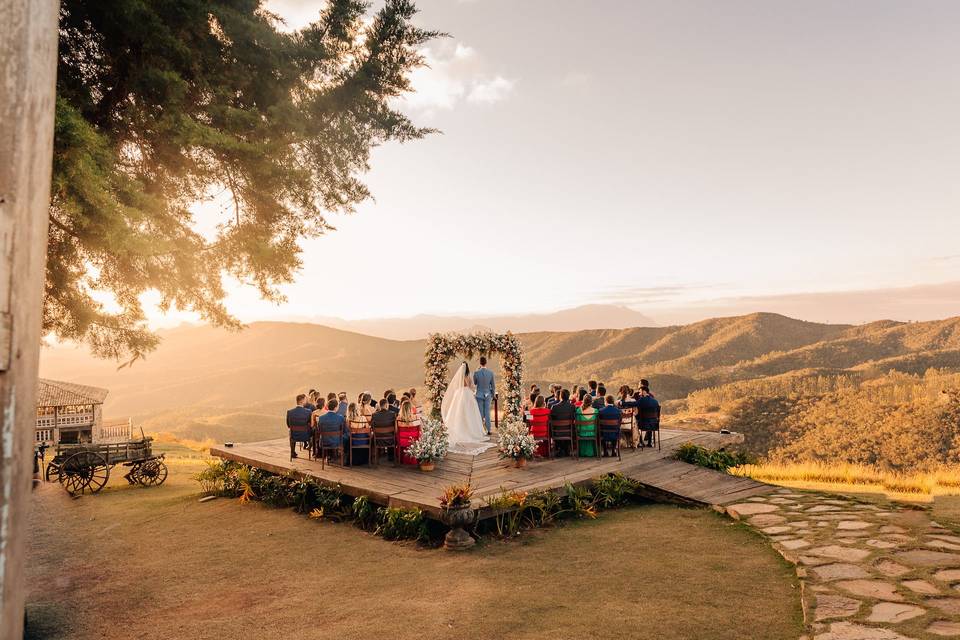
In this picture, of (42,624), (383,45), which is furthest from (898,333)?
(42,624)

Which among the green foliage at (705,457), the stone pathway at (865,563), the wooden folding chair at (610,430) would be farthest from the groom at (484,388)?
the stone pathway at (865,563)

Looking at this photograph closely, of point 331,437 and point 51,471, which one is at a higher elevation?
point 331,437

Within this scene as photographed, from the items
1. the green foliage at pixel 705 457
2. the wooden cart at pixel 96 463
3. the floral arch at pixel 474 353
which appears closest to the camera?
the green foliage at pixel 705 457

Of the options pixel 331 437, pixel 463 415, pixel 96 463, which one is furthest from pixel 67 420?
pixel 463 415

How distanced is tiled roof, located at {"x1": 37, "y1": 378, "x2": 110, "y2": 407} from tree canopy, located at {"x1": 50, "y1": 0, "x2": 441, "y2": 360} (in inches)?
645

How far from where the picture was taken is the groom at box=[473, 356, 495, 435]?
15.4 m

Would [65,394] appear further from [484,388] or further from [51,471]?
[484,388]

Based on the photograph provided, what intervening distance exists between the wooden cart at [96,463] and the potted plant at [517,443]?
967cm

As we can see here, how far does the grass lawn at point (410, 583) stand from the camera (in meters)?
5.93

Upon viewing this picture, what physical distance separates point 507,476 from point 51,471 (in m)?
12.8

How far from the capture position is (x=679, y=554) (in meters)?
7.73

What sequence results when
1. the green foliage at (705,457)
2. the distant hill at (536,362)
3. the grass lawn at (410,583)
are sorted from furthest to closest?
1. the distant hill at (536,362)
2. the green foliage at (705,457)
3. the grass lawn at (410,583)

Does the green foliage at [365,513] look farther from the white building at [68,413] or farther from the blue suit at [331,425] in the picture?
the white building at [68,413]

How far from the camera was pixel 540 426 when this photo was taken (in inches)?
496
